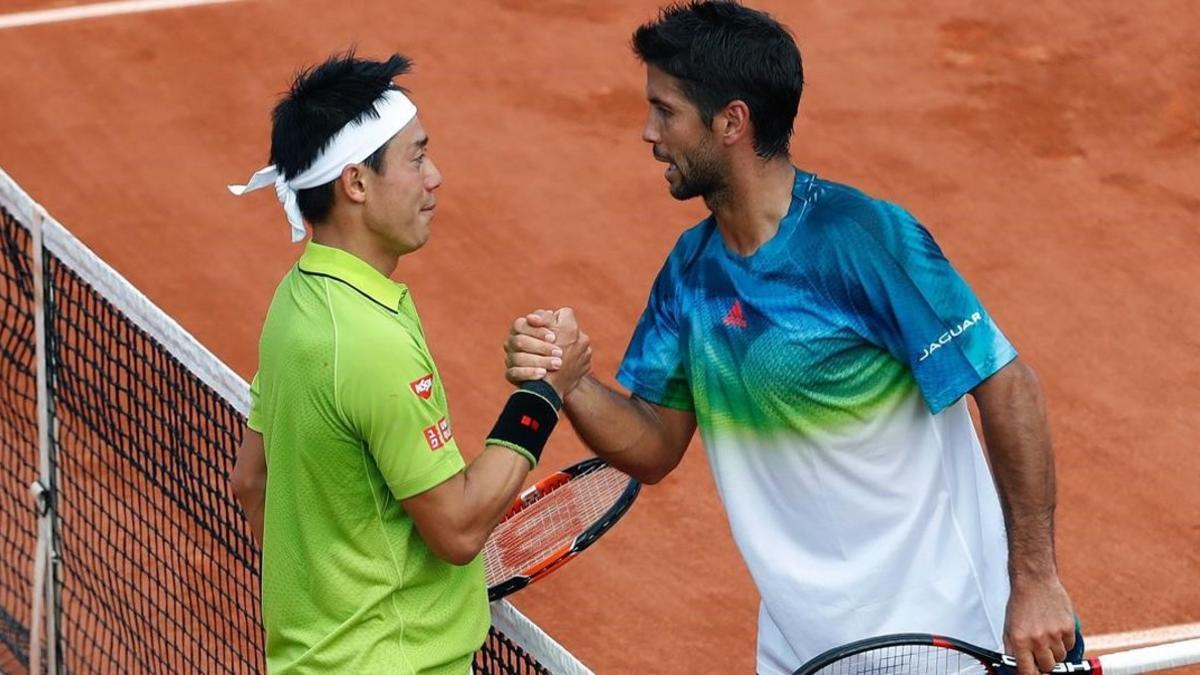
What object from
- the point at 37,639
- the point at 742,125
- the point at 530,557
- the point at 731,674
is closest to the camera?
the point at 742,125

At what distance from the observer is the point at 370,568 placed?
362 centimetres

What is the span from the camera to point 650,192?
8898mm

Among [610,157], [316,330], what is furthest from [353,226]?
[610,157]

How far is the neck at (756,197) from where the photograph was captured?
12.8 ft

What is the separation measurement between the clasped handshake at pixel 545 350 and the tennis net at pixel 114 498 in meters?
0.81

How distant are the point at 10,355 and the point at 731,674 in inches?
113

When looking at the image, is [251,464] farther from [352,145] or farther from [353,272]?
[352,145]

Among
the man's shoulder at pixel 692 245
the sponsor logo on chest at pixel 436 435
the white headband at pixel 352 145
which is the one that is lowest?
the sponsor logo on chest at pixel 436 435

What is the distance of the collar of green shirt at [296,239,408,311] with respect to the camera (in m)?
3.58

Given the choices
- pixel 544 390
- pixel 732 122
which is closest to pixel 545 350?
pixel 544 390

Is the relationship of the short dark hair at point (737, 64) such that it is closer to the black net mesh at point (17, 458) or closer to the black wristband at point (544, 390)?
the black wristband at point (544, 390)

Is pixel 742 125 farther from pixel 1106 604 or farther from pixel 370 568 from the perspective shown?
pixel 1106 604

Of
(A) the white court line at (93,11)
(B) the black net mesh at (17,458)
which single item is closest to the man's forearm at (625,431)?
(B) the black net mesh at (17,458)

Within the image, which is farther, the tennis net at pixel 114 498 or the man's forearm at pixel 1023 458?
the tennis net at pixel 114 498
